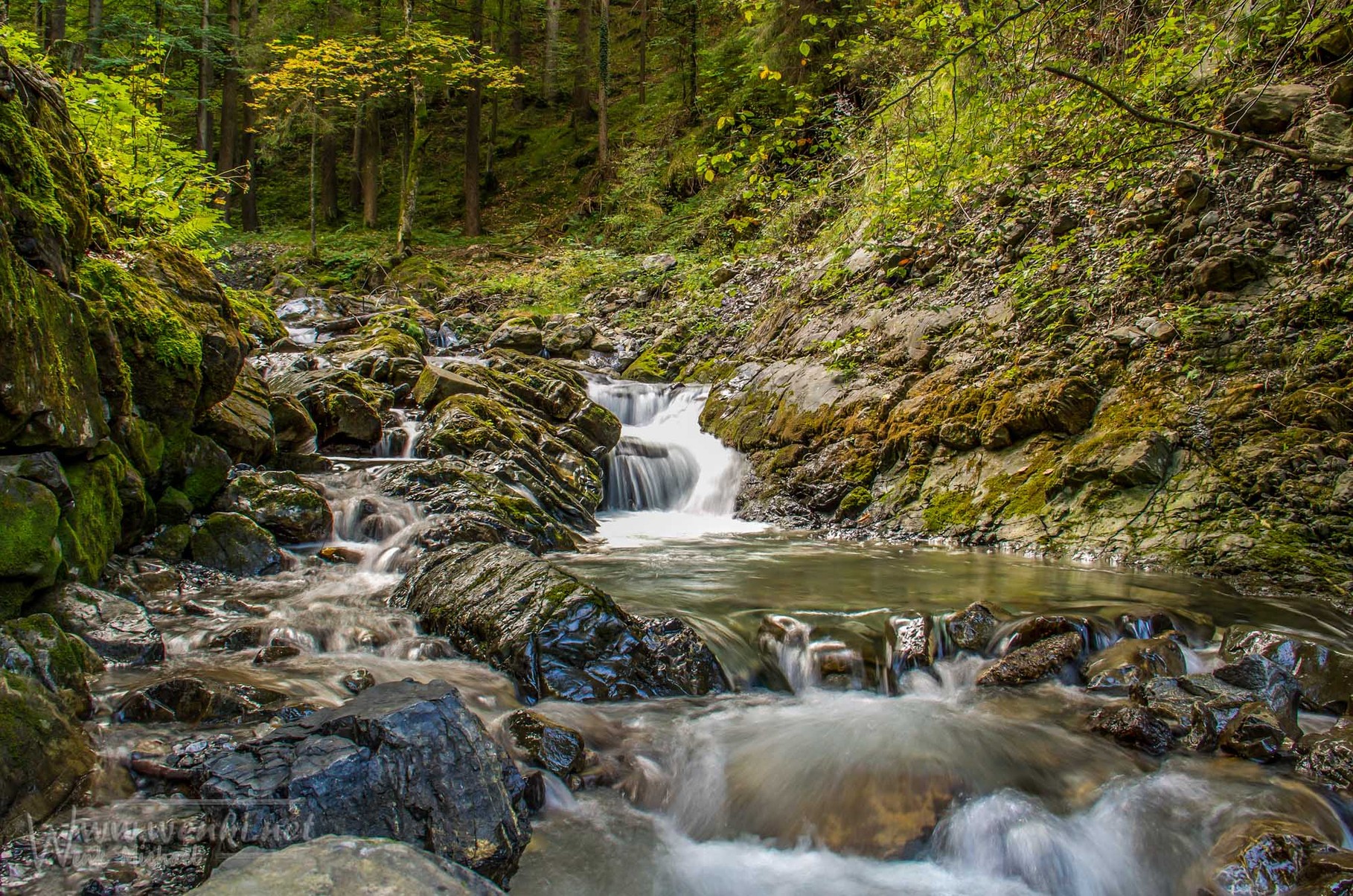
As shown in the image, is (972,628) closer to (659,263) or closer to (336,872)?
(336,872)

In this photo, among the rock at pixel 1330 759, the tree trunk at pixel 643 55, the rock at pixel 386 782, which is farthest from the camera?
the tree trunk at pixel 643 55

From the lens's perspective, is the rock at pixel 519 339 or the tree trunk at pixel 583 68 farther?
the tree trunk at pixel 583 68

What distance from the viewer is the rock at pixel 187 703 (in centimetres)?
362

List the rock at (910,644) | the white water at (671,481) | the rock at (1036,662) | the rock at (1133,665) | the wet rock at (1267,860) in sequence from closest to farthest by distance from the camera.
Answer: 1. the wet rock at (1267,860)
2. the rock at (1133,665)
3. the rock at (1036,662)
4. the rock at (910,644)
5. the white water at (671,481)

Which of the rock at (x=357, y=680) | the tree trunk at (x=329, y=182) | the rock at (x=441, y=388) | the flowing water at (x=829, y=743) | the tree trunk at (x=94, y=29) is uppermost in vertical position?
the tree trunk at (x=94, y=29)

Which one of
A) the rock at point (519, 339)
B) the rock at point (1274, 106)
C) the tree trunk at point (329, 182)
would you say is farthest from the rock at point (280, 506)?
the tree trunk at point (329, 182)

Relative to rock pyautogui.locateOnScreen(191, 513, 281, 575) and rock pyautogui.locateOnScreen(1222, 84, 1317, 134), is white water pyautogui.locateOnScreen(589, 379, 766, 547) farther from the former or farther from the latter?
rock pyautogui.locateOnScreen(1222, 84, 1317, 134)

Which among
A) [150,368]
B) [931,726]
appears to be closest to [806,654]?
[931,726]

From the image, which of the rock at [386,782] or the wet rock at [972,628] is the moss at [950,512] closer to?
the wet rock at [972,628]

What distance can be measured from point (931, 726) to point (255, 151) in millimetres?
30859

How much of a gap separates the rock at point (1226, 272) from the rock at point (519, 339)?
11.9 meters

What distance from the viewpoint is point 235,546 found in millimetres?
6414

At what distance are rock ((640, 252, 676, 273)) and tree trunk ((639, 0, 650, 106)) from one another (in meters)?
9.72

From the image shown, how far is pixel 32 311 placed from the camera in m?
4.19
